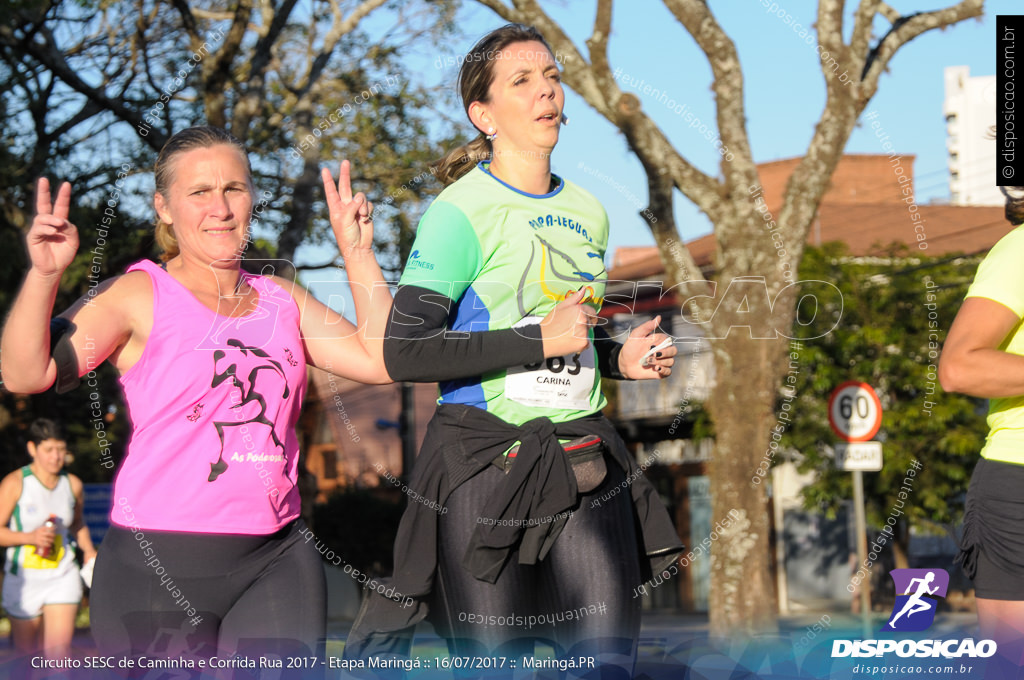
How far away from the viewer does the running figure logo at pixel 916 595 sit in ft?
11.5

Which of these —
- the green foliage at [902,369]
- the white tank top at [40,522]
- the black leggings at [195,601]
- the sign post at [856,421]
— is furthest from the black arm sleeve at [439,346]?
the green foliage at [902,369]

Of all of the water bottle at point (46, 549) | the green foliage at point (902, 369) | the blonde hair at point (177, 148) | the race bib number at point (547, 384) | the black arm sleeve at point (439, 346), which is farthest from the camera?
the green foliage at point (902, 369)

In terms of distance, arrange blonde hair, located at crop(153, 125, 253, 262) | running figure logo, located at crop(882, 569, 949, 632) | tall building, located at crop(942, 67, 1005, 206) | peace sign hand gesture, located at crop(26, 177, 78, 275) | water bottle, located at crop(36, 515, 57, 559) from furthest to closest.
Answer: water bottle, located at crop(36, 515, 57, 559), tall building, located at crop(942, 67, 1005, 206), running figure logo, located at crop(882, 569, 949, 632), blonde hair, located at crop(153, 125, 253, 262), peace sign hand gesture, located at crop(26, 177, 78, 275)

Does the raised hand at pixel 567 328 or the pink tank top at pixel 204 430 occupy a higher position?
the raised hand at pixel 567 328

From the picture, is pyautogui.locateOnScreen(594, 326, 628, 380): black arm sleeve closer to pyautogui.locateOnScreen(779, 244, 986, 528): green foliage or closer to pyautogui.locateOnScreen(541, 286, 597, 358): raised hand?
pyautogui.locateOnScreen(541, 286, 597, 358): raised hand

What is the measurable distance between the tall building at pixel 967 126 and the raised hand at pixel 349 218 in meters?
4.04

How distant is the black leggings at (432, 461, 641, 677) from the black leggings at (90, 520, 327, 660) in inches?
15.2

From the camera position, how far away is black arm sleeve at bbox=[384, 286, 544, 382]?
9.25 feet

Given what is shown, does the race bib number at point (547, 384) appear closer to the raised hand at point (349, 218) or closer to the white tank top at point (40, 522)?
the raised hand at point (349, 218)

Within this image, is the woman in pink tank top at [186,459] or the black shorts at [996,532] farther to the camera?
the black shorts at [996,532]

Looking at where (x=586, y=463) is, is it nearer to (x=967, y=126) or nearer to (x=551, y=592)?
(x=551, y=592)

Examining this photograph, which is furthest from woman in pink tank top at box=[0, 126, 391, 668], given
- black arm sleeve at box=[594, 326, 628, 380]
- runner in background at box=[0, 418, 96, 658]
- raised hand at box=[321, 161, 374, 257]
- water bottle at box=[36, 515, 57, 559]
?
water bottle at box=[36, 515, 57, 559]

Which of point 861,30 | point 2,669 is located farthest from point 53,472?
point 861,30

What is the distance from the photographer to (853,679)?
3271mm
